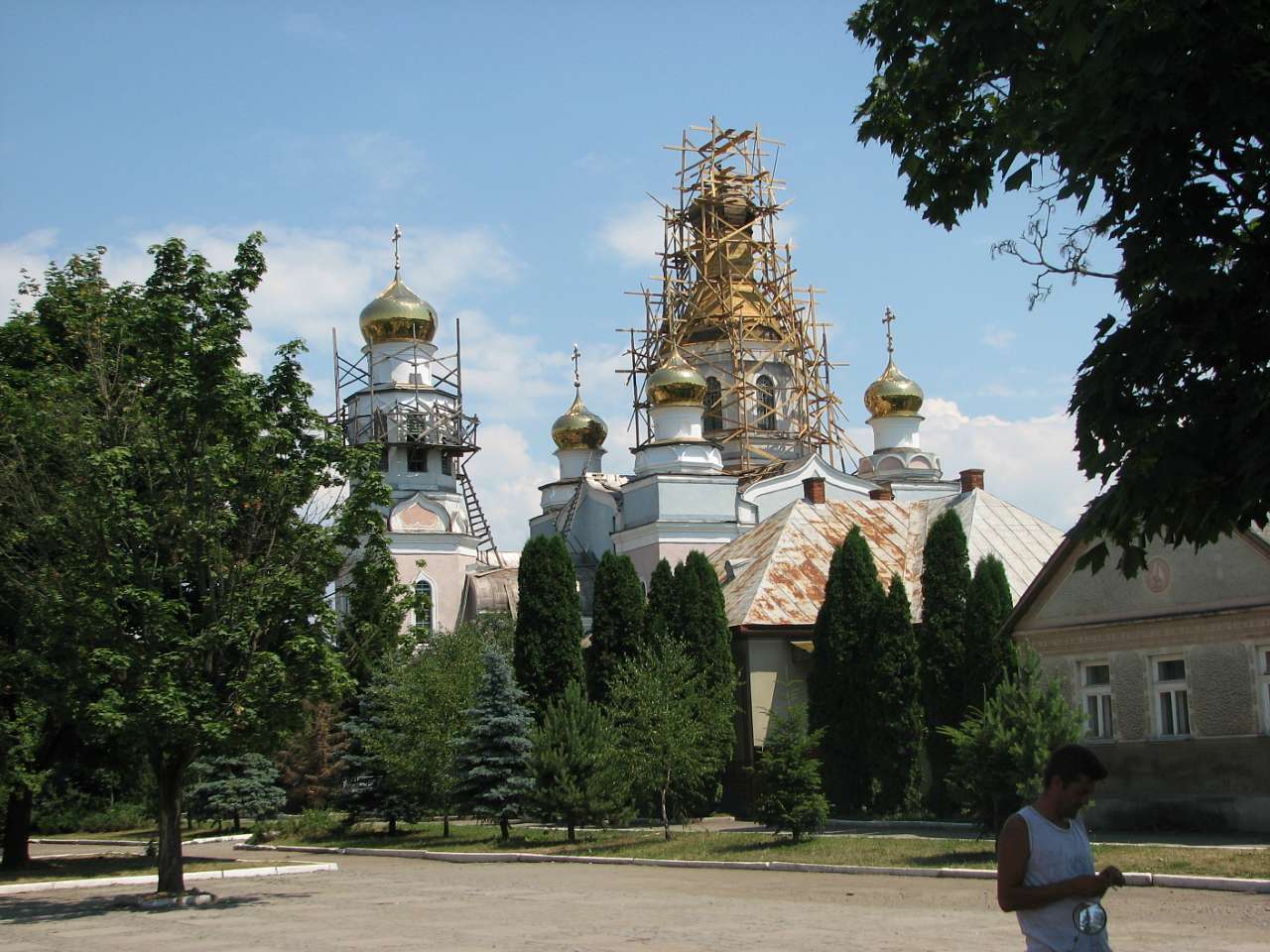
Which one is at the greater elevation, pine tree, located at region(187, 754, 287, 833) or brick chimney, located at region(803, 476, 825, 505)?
brick chimney, located at region(803, 476, 825, 505)

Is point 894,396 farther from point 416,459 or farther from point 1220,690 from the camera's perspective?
point 1220,690

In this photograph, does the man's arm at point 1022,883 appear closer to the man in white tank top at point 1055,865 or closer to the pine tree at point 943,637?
the man in white tank top at point 1055,865

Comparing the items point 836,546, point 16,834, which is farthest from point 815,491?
point 16,834

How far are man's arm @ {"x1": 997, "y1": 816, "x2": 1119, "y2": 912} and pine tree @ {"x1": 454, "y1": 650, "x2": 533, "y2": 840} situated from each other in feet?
70.0

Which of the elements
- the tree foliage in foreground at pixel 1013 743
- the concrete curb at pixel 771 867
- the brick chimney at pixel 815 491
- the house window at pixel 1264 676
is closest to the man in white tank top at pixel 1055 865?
the concrete curb at pixel 771 867

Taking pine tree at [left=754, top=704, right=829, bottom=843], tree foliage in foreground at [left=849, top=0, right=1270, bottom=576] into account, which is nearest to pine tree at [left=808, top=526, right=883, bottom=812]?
pine tree at [left=754, top=704, right=829, bottom=843]

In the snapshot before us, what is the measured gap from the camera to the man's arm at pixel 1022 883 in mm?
5820

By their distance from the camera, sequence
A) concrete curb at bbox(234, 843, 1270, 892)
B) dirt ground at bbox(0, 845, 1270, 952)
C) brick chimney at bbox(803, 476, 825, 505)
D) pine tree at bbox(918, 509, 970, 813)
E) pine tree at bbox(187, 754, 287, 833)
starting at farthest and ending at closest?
brick chimney at bbox(803, 476, 825, 505)
pine tree at bbox(187, 754, 287, 833)
pine tree at bbox(918, 509, 970, 813)
concrete curb at bbox(234, 843, 1270, 892)
dirt ground at bbox(0, 845, 1270, 952)

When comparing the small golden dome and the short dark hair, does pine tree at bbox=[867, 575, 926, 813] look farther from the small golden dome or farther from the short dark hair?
the small golden dome

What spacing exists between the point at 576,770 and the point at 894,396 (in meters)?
33.1

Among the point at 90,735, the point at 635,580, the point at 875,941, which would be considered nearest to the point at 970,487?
the point at 635,580

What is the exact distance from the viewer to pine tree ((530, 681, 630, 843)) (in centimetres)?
2583

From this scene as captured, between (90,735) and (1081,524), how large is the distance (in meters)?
16.6

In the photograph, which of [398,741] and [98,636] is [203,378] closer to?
[98,636]
